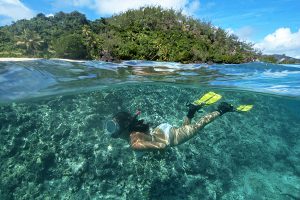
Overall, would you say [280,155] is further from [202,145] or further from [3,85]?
[3,85]

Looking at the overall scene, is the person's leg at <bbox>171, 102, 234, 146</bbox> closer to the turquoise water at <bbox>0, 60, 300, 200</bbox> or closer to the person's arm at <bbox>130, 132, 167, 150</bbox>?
the person's arm at <bbox>130, 132, 167, 150</bbox>

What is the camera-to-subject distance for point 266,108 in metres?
24.7

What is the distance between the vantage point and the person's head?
8664 mm

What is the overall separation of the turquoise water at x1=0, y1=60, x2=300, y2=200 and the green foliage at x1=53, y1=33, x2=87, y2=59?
207cm

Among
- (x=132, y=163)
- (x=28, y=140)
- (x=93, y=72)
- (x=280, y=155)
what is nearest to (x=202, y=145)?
(x=132, y=163)

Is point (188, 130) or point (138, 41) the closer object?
point (188, 130)

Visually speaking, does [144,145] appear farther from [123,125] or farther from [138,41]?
[138,41]

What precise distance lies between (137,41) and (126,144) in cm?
1057

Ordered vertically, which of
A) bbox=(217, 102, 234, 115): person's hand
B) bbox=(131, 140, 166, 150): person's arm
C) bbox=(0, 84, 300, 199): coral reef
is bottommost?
bbox=(0, 84, 300, 199): coral reef

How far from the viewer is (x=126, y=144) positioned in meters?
15.2

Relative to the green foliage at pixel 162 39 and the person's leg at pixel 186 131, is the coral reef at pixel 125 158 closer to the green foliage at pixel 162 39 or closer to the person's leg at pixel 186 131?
the person's leg at pixel 186 131

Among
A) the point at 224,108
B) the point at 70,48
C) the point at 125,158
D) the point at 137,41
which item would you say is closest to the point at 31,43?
the point at 70,48

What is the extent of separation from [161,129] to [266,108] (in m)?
16.6

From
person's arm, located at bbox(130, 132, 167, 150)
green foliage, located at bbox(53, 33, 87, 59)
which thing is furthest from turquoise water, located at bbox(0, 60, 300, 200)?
person's arm, located at bbox(130, 132, 167, 150)
